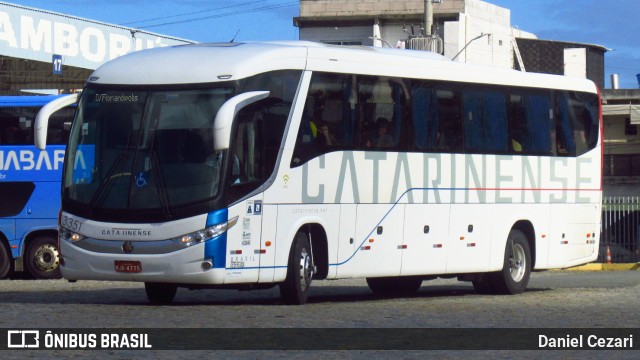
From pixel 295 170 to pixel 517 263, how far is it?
5944 mm

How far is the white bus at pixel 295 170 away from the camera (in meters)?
17.3

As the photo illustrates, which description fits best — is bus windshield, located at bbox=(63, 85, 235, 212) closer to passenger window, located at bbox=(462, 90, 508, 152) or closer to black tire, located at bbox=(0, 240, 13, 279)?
passenger window, located at bbox=(462, 90, 508, 152)

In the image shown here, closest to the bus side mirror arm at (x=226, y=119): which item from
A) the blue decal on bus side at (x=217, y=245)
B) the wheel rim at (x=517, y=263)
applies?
the blue decal on bus side at (x=217, y=245)

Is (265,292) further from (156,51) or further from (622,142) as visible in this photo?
(622,142)

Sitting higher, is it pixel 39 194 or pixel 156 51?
pixel 156 51

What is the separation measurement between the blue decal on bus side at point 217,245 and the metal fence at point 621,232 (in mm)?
29943

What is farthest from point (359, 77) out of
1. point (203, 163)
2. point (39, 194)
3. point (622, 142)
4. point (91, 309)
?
point (622, 142)

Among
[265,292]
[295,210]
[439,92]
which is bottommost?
[265,292]

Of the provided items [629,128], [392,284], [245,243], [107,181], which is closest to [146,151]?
[107,181]

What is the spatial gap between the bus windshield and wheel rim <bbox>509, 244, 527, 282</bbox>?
280 inches

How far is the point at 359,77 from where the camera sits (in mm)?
19547

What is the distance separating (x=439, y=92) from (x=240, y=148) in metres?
4.62

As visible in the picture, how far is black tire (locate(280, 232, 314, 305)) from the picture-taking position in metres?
18.1
